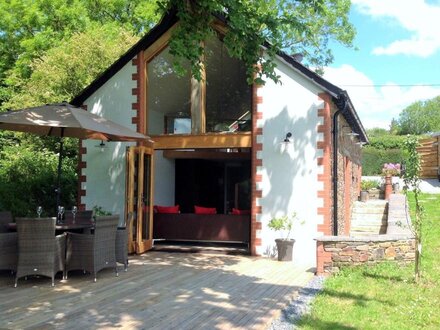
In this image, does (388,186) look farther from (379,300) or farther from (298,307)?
(298,307)

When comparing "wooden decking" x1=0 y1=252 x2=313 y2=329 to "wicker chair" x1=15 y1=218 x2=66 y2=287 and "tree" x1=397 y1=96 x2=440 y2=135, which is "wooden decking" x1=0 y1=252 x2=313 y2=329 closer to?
"wicker chair" x1=15 y1=218 x2=66 y2=287

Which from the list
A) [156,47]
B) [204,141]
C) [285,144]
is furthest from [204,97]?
[285,144]

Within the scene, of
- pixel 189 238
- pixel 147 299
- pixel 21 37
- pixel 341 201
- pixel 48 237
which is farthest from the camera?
pixel 21 37

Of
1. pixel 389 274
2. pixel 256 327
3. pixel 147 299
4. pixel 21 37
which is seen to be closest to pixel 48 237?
pixel 147 299

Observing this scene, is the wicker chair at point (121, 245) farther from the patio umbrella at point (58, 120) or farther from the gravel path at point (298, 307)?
the gravel path at point (298, 307)

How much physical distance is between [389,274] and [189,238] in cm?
534

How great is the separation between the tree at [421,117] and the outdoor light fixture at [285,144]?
80574mm

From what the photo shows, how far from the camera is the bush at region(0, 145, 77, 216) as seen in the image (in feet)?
40.5

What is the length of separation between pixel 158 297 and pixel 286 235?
177 inches

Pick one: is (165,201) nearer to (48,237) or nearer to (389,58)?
(48,237)

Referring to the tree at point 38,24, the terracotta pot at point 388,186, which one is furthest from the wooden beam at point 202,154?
the tree at point 38,24

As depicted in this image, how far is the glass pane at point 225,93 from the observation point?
35.7 feet

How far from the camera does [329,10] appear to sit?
25.2m

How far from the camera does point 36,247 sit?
272 inches
